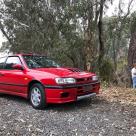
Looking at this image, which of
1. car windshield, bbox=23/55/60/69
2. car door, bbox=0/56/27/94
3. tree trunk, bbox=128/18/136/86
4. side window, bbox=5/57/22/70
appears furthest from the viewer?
tree trunk, bbox=128/18/136/86

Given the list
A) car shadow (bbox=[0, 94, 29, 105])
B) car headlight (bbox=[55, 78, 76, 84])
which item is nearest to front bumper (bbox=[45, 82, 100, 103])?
car headlight (bbox=[55, 78, 76, 84])

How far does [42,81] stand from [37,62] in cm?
141

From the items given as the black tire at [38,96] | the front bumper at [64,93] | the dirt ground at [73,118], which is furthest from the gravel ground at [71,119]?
the front bumper at [64,93]

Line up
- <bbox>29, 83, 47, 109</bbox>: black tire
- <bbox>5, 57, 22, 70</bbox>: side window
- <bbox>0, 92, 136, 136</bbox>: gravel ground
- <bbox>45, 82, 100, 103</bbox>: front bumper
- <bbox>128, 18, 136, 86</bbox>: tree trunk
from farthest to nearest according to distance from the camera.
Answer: <bbox>128, 18, 136, 86</bbox>: tree trunk < <bbox>5, 57, 22, 70</bbox>: side window < <bbox>29, 83, 47, 109</bbox>: black tire < <bbox>45, 82, 100, 103</bbox>: front bumper < <bbox>0, 92, 136, 136</bbox>: gravel ground

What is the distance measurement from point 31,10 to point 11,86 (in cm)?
764

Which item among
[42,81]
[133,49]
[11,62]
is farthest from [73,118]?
[133,49]

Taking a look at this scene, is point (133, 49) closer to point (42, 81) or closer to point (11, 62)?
point (11, 62)

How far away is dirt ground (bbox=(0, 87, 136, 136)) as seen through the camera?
624 cm

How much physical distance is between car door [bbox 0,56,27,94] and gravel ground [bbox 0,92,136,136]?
1.57 ft

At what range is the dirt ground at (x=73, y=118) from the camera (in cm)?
624

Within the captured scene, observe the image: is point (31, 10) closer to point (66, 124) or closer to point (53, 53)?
point (53, 53)

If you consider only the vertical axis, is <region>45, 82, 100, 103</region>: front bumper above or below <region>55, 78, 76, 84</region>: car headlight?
below

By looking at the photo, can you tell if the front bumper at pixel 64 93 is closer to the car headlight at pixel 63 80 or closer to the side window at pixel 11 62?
the car headlight at pixel 63 80

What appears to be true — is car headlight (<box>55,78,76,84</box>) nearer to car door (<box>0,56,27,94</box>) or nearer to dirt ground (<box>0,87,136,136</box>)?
dirt ground (<box>0,87,136,136</box>)
